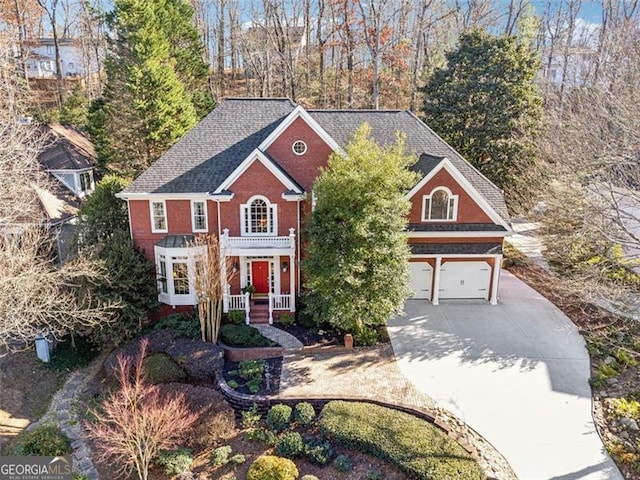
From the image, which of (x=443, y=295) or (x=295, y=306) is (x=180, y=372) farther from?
(x=443, y=295)

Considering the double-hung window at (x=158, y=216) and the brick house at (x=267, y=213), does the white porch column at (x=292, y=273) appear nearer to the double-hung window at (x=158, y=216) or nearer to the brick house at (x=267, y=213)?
the brick house at (x=267, y=213)

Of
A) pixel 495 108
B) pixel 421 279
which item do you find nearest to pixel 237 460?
pixel 421 279

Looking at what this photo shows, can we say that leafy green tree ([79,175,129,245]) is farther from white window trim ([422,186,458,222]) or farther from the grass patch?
white window trim ([422,186,458,222])

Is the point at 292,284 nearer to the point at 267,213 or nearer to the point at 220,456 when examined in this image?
the point at 267,213

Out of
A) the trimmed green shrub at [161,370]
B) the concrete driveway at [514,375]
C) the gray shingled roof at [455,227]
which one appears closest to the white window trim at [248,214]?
the gray shingled roof at [455,227]

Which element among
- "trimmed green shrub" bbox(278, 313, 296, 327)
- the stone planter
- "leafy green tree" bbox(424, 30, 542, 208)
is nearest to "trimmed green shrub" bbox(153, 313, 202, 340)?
the stone planter

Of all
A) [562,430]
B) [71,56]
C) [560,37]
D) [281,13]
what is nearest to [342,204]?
[562,430]
